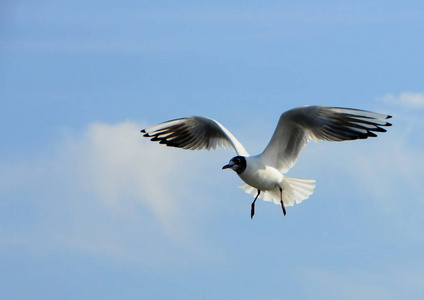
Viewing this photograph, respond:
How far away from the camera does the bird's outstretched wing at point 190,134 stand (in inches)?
461

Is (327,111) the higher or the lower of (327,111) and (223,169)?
the higher

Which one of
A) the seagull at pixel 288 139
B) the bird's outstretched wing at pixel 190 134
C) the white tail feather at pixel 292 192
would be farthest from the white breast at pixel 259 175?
the bird's outstretched wing at pixel 190 134

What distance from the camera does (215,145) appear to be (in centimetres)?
1188

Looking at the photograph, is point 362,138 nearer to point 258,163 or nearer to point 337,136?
Result: point 337,136

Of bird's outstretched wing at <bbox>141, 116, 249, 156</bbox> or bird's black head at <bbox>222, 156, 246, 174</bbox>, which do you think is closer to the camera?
bird's black head at <bbox>222, 156, 246, 174</bbox>

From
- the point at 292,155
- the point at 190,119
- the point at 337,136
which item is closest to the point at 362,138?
the point at 337,136

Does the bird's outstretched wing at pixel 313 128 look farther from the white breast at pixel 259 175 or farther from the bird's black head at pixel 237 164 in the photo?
the bird's black head at pixel 237 164

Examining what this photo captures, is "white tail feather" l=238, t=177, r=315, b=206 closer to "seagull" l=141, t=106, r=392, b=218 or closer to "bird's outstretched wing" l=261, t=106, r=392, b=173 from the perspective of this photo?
"seagull" l=141, t=106, r=392, b=218

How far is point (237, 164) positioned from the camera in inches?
404

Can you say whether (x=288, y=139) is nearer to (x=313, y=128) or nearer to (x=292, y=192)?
(x=313, y=128)

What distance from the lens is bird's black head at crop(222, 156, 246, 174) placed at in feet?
33.7

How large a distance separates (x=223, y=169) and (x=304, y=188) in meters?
1.61

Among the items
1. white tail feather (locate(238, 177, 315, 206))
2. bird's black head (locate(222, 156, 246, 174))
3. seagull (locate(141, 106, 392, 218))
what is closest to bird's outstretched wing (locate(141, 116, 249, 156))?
seagull (locate(141, 106, 392, 218))

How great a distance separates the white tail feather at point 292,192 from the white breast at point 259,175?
1.50 ft
